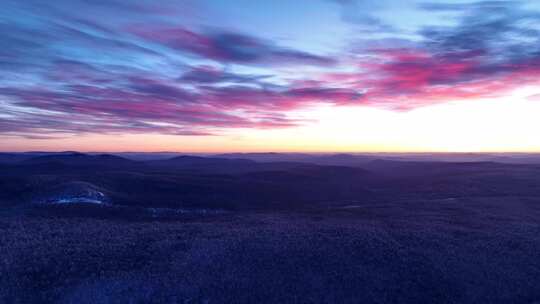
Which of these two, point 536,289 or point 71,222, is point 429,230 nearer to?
point 536,289

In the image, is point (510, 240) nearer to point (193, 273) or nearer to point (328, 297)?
point (328, 297)

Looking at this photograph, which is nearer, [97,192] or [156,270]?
[156,270]

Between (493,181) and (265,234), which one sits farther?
(493,181)

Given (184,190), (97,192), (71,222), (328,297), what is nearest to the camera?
(328,297)

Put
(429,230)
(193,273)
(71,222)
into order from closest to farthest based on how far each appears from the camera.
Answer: (193,273)
(429,230)
(71,222)

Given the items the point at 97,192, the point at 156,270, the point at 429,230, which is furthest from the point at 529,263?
the point at 97,192

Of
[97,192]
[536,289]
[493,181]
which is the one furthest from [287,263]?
[493,181]

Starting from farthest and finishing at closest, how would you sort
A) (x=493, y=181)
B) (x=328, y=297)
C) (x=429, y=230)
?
(x=493, y=181), (x=429, y=230), (x=328, y=297)

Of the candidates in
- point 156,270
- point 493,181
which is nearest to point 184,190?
point 156,270

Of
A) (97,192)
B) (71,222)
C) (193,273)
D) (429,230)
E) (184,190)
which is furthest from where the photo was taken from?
(184,190)
